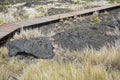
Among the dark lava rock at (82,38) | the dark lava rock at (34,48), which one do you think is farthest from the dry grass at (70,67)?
the dark lava rock at (82,38)

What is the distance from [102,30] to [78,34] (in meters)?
1.06

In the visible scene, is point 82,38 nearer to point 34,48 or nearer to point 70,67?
point 34,48

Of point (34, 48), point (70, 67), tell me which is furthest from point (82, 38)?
point (70, 67)

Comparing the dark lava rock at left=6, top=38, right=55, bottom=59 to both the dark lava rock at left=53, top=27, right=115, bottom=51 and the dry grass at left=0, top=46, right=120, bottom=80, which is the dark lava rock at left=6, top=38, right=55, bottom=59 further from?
the dark lava rock at left=53, top=27, right=115, bottom=51

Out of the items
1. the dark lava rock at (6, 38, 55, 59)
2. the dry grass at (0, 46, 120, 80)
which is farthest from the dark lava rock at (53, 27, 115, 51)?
the dry grass at (0, 46, 120, 80)

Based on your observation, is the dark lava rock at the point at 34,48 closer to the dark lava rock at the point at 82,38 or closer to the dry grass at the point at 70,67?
the dry grass at the point at 70,67

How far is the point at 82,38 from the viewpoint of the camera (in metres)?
7.87

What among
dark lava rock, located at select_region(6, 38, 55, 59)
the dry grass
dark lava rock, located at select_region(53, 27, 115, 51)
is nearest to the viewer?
the dry grass

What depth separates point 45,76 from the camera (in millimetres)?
A: 4676

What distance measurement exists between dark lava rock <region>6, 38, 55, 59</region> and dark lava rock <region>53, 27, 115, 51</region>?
60cm

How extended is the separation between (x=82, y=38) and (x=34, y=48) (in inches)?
64.1

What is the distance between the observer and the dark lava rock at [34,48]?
261 inches

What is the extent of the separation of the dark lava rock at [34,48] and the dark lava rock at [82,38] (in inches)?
23.7

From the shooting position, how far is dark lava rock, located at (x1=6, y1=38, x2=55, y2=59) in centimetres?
662
